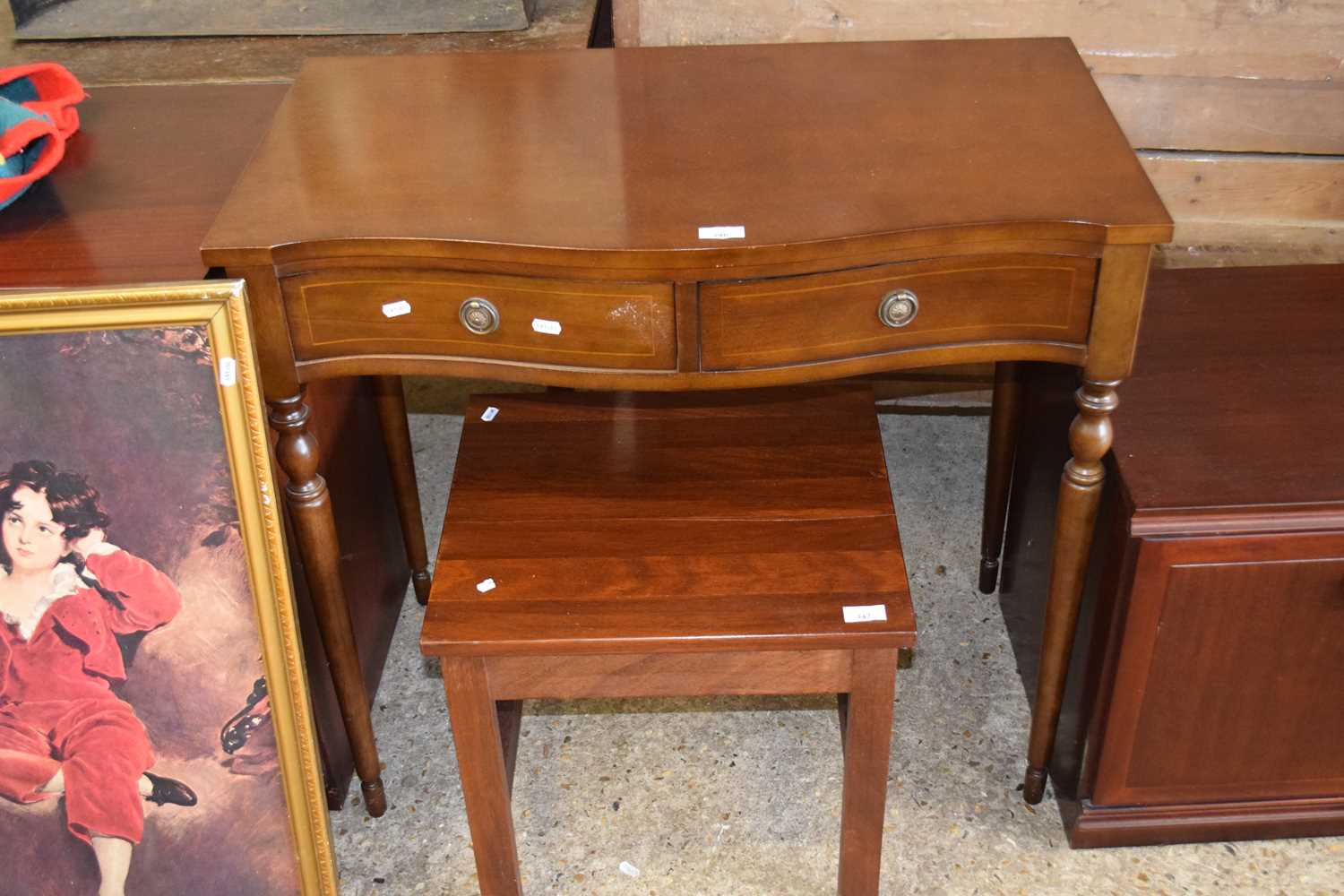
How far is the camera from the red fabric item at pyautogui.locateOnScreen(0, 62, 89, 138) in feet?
4.96

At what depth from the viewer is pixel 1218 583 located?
1.40 meters

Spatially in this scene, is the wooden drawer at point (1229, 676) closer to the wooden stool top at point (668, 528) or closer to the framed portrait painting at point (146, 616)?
the wooden stool top at point (668, 528)

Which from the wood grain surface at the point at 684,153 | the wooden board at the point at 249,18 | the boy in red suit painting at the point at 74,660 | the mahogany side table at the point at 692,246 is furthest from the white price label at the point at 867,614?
the wooden board at the point at 249,18

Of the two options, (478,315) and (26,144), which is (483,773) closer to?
(478,315)

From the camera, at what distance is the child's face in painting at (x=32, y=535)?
1301 mm

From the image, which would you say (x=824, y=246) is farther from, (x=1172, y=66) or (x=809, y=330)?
(x=1172, y=66)

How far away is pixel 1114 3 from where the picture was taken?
184 cm

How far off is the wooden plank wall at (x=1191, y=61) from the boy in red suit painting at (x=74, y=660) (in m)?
1.02

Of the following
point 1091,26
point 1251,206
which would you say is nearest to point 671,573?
point 1091,26

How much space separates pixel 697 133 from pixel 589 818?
2.74 ft

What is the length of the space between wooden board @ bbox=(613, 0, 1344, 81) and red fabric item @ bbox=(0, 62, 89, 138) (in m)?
0.72

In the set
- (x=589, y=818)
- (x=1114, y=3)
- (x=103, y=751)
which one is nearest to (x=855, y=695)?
(x=589, y=818)

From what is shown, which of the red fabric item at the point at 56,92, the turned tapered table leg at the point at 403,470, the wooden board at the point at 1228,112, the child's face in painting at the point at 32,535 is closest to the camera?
the child's face in painting at the point at 32,535

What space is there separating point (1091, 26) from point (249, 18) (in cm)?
118
